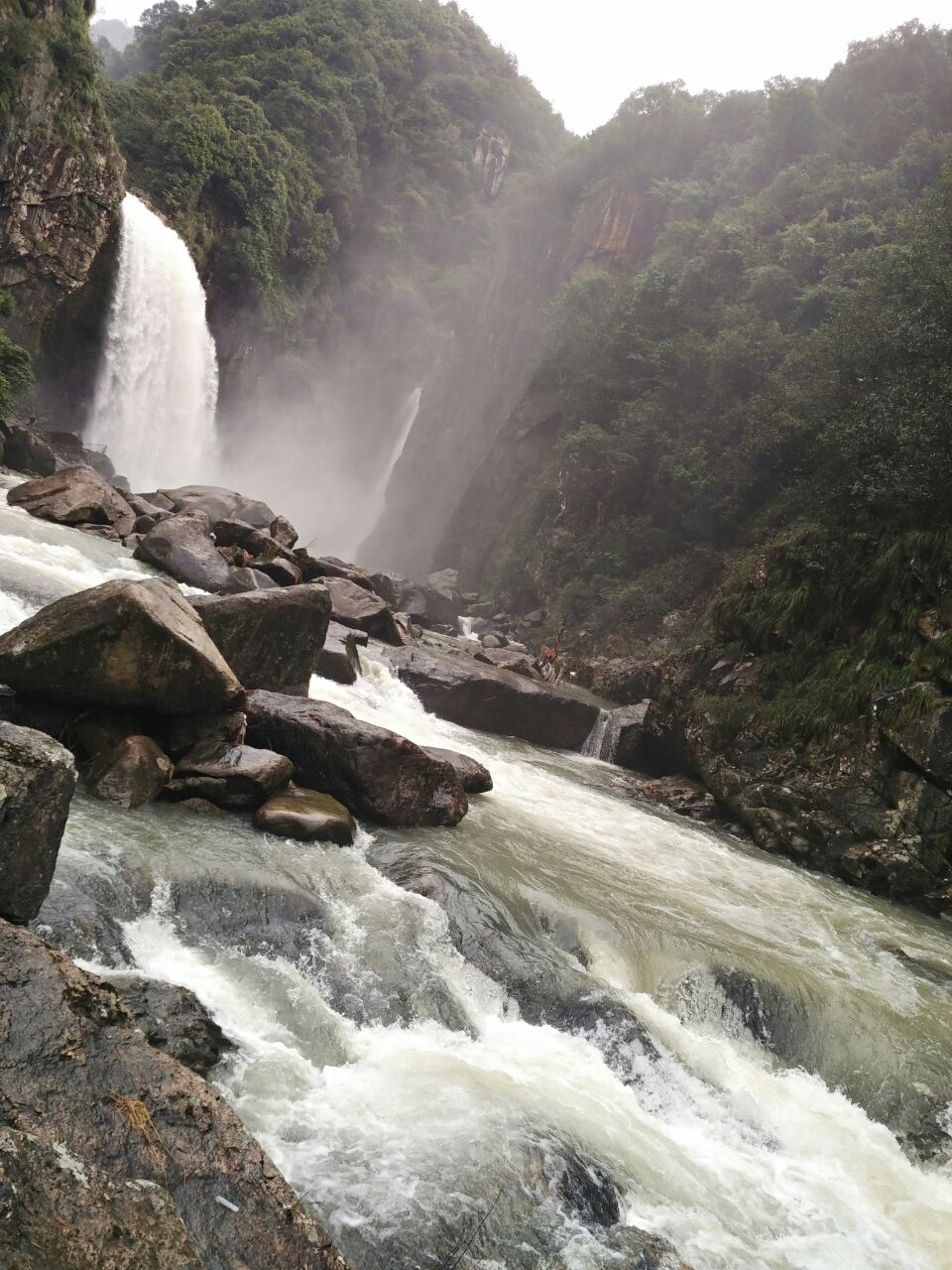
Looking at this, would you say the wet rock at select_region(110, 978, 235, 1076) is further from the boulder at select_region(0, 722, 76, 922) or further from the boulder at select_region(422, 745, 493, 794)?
the boulder at select_region(422, 745, 493, 794)

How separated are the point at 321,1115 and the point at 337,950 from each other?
1617 mm

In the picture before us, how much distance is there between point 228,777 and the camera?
7406 millimetres

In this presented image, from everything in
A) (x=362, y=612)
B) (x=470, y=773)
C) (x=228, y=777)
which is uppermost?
(x=362, y=612)

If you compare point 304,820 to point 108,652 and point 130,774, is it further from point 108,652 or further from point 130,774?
point 108,652

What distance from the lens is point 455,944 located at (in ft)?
20.5

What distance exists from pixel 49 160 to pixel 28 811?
28.2m

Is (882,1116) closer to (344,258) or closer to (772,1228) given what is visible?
(772,1228)

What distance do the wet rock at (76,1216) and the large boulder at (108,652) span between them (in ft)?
16.6

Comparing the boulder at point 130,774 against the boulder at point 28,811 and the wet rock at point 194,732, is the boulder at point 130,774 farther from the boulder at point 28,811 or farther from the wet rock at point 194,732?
the boulder at point 28,811

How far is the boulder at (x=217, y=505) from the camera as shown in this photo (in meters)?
21.4

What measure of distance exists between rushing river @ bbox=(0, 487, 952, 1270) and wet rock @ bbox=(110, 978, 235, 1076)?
0.16 m

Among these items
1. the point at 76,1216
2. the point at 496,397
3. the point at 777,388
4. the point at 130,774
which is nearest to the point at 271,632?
the point at 130,774

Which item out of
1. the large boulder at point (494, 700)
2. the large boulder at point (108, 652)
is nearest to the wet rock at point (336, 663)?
the large boulder at point (494, 700)

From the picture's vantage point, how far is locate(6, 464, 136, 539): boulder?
15555 millimetres
